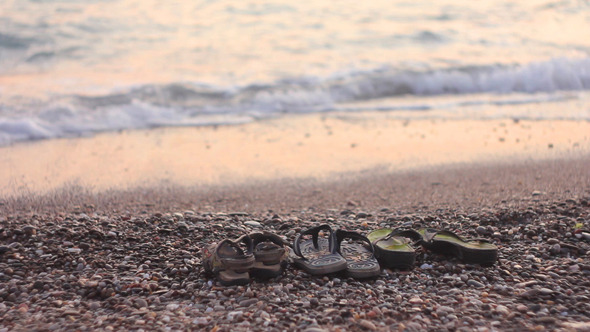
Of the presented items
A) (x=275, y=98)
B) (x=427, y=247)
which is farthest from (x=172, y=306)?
(x=275, y=98)

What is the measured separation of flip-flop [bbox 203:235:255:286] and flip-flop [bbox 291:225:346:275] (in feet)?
1.10

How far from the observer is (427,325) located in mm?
2602

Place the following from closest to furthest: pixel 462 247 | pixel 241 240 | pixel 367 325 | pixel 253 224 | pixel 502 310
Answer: pixel 367 325
pixel 502 310
pixel 241 240
pixel 462 247
pixel 253 224

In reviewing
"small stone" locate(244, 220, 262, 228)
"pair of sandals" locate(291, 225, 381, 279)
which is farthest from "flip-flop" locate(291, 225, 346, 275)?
"small stone" locate(244, 220, 262, 228)

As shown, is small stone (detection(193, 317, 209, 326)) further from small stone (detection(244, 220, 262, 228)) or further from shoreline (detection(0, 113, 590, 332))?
small stone (detection(244, 220, 262, 228))

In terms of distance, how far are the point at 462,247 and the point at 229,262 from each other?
4.73 ft

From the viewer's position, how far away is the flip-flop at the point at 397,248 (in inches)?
127

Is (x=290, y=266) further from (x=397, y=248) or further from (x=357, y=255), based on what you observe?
(x=397, y=248)

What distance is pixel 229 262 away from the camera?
3.01m

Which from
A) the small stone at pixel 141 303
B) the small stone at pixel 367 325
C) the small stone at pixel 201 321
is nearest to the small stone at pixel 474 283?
the small stone at pixel 367 325

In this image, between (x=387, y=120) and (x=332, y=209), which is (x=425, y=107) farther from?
(x=332, y=209)

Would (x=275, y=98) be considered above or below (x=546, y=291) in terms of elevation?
above

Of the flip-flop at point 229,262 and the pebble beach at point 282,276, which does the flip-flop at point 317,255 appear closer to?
the pebble beach at point 282,276

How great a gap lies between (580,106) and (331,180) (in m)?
5.94
